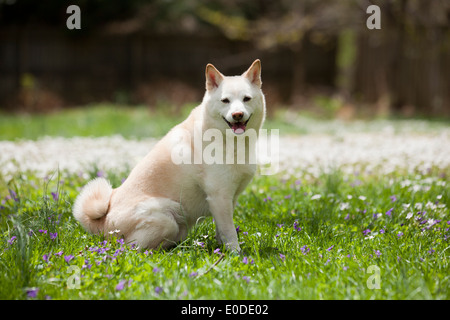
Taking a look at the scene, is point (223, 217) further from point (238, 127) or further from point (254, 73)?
point (254, 73)

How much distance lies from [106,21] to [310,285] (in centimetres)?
1480

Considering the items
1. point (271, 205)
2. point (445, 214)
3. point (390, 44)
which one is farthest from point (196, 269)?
point (390, 44)

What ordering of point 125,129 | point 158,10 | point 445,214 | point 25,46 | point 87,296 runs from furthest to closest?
point 158,10 → point 25,46 → point 125,129 → point 445,214 → point 87,296

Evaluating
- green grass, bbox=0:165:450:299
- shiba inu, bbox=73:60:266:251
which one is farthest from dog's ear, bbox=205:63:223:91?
green grass, bbox=0:165:450:299

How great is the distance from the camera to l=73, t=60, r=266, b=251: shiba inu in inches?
122

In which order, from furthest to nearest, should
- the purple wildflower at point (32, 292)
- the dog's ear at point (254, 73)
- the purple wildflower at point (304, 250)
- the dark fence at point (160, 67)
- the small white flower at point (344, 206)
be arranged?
the dark fence at point (160, 67), the small white flower at point (344, 206), the dog's ear at point (254, 73), the purple wildflower at point (304, 250), the purple wildflower at point (32, 292)

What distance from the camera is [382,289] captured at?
243cm

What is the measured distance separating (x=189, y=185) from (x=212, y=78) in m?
0.77

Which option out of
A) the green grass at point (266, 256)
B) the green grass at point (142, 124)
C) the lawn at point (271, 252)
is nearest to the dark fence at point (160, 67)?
the green grass at point (142, 124)

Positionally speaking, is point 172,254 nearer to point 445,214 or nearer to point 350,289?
point 350,289

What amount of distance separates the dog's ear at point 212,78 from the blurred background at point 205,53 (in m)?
8.71

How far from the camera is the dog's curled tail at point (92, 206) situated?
3.23m

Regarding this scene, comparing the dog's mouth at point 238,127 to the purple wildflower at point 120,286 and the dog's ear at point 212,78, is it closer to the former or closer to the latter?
the dog's ear at point 212,78

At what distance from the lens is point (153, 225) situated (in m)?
3.06
